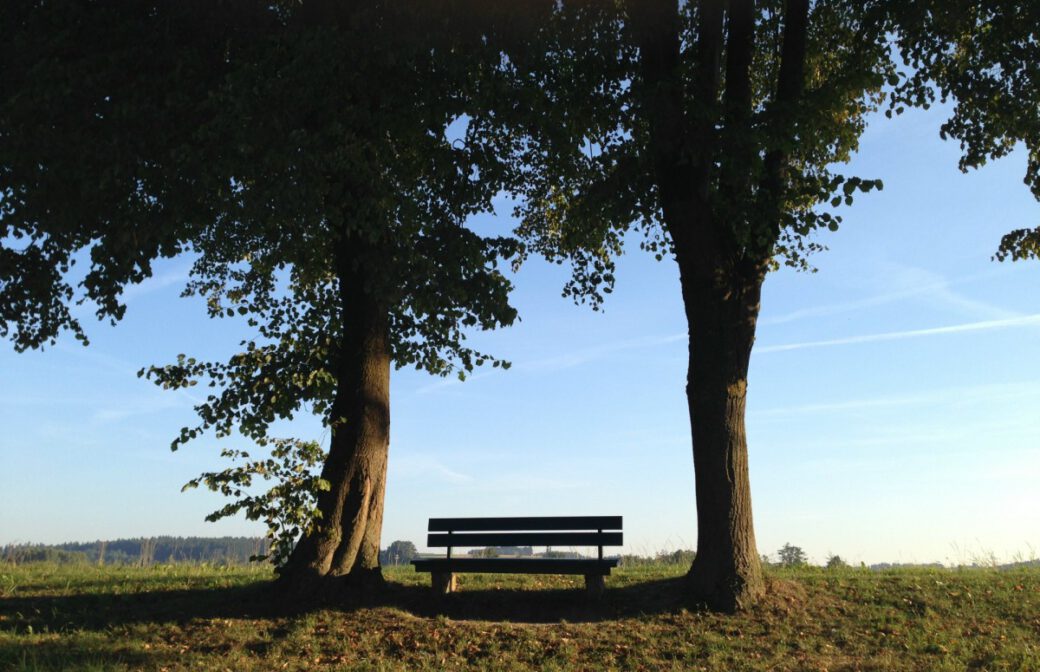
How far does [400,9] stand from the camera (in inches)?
479

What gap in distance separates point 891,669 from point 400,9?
1118 cm

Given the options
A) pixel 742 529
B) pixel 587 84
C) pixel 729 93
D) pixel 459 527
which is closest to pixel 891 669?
pixel 742 529

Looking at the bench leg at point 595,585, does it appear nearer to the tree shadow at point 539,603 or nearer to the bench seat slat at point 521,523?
the tree shadow at point 539,603

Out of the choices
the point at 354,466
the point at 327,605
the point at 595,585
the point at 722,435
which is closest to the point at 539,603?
the point at 595,585

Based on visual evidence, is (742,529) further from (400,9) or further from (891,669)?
(400,9)

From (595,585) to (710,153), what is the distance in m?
7.06

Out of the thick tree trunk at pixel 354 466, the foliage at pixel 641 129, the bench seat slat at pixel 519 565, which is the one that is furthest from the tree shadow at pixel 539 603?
the foliage at pixel 641 129

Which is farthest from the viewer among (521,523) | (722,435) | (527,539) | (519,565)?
(521,523)

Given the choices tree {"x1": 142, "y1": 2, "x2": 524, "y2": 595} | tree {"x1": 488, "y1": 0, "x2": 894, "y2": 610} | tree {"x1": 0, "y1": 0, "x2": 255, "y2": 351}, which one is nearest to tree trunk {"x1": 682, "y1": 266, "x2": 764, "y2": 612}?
tree {"x1": 488, "y1": 0, "x2": 894, "y2": 610}

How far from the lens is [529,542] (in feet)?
42.9

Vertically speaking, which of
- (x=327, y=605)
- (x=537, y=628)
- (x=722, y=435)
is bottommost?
(x=537, y=628)

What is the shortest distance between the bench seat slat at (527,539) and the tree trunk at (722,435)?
144 centimetres

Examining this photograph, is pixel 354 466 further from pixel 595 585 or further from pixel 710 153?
pixel 710 153

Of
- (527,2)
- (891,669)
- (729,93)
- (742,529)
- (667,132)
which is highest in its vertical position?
(527,2)
